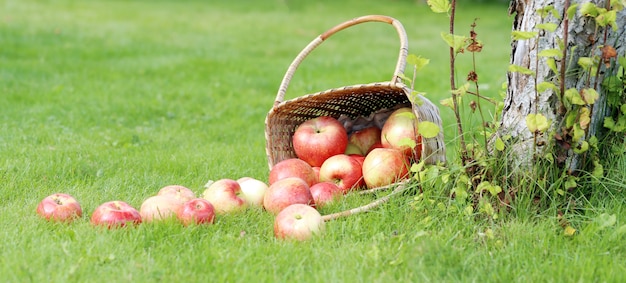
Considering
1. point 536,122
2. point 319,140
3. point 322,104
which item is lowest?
point 319,140

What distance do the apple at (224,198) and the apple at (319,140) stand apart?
0.64 meters

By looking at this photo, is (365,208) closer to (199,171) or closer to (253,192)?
(253,192)

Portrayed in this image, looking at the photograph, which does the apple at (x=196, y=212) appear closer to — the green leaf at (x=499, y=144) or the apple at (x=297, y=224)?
the apple at (x=297, y=224)

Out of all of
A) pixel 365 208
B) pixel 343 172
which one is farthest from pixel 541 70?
pixel 343 172

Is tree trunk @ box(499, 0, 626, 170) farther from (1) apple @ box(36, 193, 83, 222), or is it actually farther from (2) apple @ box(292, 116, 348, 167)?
(1) apple @ box(36, 193, 83, 222)

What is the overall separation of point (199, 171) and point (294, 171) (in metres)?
0.87

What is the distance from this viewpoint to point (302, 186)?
323cm

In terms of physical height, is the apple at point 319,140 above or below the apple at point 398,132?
below

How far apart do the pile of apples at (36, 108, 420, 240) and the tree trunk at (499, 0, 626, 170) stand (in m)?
0.44

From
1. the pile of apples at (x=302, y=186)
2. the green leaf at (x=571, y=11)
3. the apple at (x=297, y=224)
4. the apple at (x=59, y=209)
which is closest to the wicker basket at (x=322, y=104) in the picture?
the pile of apples at (x=302, y=186)

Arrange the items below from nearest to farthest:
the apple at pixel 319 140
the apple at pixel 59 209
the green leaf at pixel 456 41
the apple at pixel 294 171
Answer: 1. the green leaf at pixel 456 41
2. the apple at pixel 59 209
3. the apple at pixel 294 171
4. the apple at pixel 319 140

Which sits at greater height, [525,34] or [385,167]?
[525,34]

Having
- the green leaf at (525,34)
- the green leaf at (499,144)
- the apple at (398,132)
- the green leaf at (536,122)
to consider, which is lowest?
the apple at (398,132)

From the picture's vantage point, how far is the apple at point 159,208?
117 inches
